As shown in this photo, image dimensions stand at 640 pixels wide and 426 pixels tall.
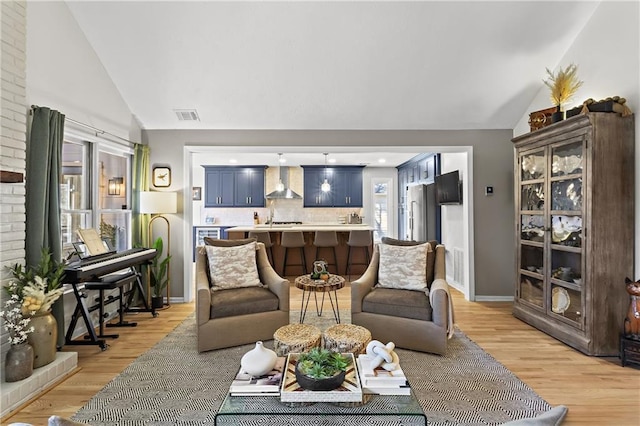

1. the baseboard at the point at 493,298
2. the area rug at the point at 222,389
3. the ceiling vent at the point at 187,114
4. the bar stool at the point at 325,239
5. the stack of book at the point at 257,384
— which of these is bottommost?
the area rug at the point at 222,389

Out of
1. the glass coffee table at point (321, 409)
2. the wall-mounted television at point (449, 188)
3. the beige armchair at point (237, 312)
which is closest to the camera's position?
the glass coffee table at point (321, 409)

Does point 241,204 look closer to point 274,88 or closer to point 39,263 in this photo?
point 274,88

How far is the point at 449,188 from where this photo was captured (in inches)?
199

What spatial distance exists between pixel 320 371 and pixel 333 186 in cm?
709

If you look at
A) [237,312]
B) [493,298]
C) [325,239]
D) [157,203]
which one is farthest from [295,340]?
[325,239]

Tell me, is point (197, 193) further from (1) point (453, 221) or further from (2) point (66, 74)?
(1) point (453, 221)

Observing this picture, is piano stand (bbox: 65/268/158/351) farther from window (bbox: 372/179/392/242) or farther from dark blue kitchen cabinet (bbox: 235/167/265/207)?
window (bbox: 372/179/392/242)

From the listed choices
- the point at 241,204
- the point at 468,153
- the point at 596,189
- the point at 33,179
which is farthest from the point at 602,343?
the point at 241,204

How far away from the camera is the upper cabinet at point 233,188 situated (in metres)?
8.55

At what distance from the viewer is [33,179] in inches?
108

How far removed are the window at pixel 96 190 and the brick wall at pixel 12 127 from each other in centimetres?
84

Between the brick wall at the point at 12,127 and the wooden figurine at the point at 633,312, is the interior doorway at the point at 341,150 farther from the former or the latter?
the brick wall at the point at 12,127

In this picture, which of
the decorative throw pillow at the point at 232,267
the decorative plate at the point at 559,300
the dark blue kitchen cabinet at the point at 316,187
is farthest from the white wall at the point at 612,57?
the dark blue kitchen cabinet at the point at 316,187

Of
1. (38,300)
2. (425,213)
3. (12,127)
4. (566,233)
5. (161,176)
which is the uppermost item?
Answer: (12,127)
